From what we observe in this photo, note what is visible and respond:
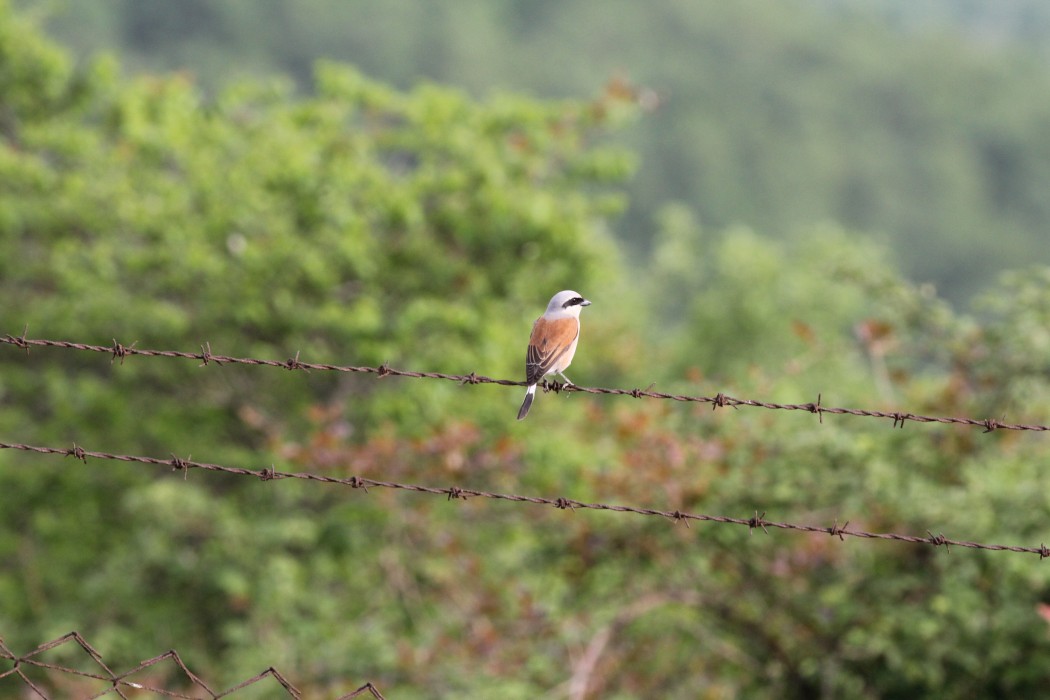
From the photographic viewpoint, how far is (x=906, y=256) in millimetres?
103562

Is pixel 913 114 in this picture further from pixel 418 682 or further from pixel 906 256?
pixel 418 682

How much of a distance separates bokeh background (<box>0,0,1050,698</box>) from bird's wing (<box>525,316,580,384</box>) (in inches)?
124

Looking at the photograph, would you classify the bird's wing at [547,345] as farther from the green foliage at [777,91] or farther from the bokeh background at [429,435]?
the green foliage at [777,91]

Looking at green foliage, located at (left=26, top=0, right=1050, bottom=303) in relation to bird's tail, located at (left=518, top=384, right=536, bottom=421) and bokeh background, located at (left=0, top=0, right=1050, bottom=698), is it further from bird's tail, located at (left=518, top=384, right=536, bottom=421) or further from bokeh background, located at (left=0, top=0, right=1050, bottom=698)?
bird's tail, located at (left=518, top=384, right=536, bottom=421)

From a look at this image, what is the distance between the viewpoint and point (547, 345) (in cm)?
729

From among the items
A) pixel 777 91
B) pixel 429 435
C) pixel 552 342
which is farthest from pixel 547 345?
pixel 777 91

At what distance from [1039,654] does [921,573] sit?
111 centimetres

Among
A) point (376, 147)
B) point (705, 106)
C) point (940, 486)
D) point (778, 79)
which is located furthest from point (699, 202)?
point (940, 486)

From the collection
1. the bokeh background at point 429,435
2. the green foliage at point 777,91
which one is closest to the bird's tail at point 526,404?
the bokeh background at point 429,435

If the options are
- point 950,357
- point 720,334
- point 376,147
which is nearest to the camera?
point 950,357

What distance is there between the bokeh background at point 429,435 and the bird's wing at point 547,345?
3.16m

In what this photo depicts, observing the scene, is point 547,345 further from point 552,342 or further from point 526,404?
point 526,404

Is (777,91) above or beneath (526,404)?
above

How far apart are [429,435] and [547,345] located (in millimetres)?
6495
